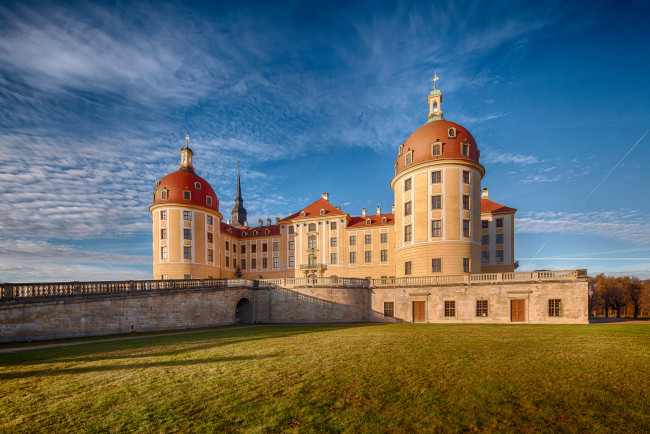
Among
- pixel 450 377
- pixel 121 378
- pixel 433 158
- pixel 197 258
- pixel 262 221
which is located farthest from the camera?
pixel 262 221

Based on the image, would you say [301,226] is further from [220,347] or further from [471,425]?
[471,425]

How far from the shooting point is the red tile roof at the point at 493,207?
47.8m

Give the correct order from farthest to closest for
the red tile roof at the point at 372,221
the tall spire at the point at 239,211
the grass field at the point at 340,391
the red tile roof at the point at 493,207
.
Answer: the tall spire at the point at 239,211
the red tile roof at the point at 372,221
the red tile roof at the point at 493,207
the grass field at the point at 340,391

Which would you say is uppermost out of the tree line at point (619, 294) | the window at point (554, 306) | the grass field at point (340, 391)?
the grass field at point (340, 391)

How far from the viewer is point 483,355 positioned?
11484mm

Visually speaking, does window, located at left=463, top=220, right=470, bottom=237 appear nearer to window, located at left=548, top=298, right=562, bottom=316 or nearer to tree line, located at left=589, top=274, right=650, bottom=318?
window, located at left=548, top=298, right=562, bottom=316

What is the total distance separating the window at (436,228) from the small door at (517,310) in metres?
10.1

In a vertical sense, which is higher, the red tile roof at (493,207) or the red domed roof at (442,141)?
the red domed roof at (442,141)

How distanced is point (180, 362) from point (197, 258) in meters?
39.2

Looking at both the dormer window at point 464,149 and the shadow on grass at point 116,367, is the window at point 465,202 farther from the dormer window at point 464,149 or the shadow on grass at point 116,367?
the shadow on grass at point 116,367

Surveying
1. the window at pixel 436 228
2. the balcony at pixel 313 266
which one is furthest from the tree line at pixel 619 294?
the balcony at pixel 313 266

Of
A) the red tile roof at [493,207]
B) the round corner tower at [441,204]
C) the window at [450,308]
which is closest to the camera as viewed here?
the window at [450,308]

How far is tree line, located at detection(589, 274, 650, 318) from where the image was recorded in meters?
64.3

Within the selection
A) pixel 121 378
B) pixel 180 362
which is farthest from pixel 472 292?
pixel 121 378
